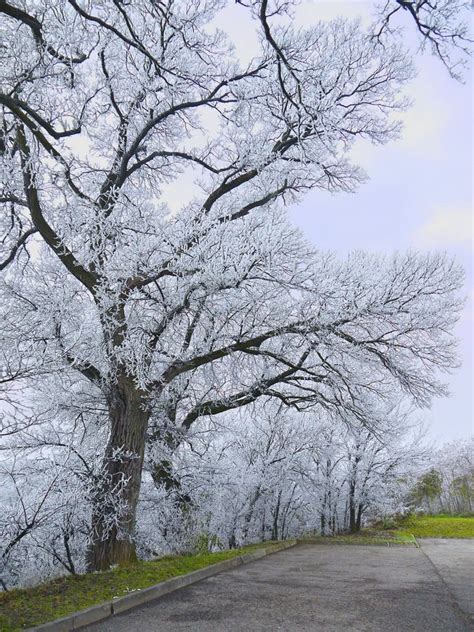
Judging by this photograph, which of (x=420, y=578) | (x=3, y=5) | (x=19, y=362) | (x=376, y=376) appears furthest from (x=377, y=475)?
(x=3, y=5)

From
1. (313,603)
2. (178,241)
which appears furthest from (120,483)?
(178,241)

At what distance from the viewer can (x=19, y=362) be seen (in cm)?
463

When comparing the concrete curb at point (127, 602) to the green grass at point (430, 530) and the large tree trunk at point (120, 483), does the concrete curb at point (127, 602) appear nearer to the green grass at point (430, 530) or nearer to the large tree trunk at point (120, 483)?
the large tree trunk at point (120, 483)

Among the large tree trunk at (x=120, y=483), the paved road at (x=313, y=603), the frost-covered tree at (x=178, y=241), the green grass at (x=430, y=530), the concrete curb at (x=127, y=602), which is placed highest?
the frost-covered tree at (x=178, y=241)

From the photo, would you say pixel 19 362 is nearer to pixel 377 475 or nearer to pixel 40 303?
pixel 40 303

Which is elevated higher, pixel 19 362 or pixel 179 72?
pixel 179 72

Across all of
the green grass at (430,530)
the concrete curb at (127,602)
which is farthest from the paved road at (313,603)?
the green grass at (430,530)

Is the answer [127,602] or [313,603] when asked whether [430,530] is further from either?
[127,602]

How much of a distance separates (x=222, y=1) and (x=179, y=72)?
159 centimetres

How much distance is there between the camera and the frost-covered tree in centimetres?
716

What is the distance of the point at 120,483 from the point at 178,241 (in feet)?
12.7

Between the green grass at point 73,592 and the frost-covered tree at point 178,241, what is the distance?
2.78 feet

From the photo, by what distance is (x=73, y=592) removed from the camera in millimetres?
5324

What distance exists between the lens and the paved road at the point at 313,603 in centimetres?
450
